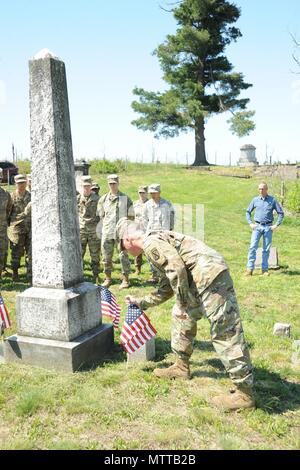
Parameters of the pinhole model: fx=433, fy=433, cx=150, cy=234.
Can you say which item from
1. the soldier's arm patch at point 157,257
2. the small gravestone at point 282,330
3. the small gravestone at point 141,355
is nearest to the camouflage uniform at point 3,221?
Answer: the small gravestone at point 141,355

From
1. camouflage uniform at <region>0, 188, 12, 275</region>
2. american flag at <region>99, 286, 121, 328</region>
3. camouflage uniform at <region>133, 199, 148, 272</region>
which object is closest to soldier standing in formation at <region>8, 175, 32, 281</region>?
camouflage uniform at <region>0, 188, 12, 275</region>

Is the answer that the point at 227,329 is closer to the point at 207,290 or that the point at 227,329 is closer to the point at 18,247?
the point at 207,290

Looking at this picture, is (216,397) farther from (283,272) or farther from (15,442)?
(283,272)

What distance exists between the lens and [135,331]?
492cm

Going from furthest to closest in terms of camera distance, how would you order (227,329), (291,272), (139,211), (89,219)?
(291,272), (139,211), (89,219), (227,329)

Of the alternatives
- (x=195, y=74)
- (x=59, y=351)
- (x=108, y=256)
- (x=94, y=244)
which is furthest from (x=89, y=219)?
(x=195, y=74)

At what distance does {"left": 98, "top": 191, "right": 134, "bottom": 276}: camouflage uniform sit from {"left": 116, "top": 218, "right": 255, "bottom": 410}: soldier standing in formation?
14.3 ft

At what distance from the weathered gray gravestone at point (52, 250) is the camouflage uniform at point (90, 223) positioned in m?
4.10

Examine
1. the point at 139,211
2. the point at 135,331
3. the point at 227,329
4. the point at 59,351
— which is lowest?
the point at 59,351

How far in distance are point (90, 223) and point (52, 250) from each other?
432 centimetres

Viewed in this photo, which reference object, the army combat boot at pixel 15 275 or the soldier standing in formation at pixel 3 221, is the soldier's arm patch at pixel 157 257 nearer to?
the soldier standing in formation at pixel 3 221
